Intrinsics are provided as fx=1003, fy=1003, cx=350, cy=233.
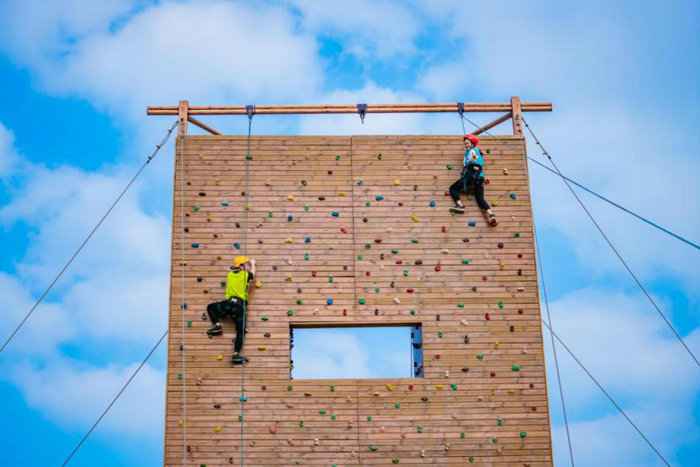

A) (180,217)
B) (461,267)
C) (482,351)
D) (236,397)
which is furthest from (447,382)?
(180,217)

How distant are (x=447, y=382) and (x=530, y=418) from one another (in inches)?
54.4

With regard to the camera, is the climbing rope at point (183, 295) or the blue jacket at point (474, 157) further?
the blue jacket at point (474, 157)

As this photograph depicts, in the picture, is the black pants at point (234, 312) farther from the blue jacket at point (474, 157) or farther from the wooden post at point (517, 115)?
the wooden post at point (517, 115)

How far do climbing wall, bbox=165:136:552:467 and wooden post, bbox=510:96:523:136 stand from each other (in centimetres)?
24

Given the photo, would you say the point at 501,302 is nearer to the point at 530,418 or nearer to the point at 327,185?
the point at 530,418

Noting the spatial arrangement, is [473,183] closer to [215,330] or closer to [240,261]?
[240,261]

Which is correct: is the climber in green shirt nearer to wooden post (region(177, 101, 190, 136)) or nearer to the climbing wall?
the climbing wall

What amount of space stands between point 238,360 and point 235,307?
815mm

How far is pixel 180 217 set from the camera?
53.2 ft

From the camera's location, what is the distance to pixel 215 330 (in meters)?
15.6

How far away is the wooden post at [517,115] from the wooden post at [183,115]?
5.55m

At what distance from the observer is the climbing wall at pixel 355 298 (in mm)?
15172

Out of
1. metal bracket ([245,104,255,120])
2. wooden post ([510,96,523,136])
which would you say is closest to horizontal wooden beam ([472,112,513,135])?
wooden post ([510,96,523,136])

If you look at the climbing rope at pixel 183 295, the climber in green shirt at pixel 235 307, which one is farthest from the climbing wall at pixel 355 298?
the climber in green shirt at pixel 235 307
